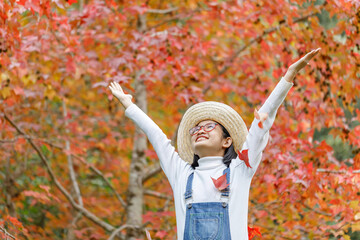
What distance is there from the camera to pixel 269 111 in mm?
2688

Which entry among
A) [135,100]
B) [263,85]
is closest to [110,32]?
[135,100]

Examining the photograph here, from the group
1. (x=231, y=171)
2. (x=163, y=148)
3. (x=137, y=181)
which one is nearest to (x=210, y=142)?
(x=231, y=171)

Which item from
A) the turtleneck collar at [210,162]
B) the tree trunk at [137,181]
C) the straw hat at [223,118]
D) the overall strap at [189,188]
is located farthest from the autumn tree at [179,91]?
the overall strap at [189,188]

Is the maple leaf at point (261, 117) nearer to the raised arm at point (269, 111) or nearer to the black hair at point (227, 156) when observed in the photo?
the raised arm at point (269, 111)

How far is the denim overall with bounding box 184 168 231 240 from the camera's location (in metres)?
2.66

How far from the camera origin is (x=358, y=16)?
4215mm

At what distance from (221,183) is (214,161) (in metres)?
0.23

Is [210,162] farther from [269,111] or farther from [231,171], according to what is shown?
[269,111]

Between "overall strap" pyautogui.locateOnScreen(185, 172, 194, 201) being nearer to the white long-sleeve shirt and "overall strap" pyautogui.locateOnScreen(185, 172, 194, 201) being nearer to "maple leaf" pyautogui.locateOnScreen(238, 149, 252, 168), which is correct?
the white long-sleeve shirt

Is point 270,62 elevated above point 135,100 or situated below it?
above

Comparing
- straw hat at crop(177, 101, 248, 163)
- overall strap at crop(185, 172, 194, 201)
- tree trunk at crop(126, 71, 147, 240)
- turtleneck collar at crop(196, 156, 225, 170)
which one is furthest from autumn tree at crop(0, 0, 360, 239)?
overall strap at crop(185, 172, 194, 201)

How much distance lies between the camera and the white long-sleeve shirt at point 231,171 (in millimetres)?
2703

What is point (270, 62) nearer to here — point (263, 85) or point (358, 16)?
point (263, 85)

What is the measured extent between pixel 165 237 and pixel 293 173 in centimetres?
178
